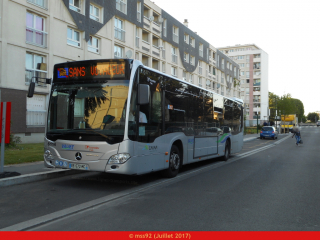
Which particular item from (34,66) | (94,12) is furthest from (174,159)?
(94,12)

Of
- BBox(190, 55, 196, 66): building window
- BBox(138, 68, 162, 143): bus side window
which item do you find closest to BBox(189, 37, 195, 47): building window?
BBox(190, 55, 196, 66): building window

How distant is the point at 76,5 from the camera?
24.7 m

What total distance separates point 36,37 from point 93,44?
572cm

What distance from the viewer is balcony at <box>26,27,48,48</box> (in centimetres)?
2083

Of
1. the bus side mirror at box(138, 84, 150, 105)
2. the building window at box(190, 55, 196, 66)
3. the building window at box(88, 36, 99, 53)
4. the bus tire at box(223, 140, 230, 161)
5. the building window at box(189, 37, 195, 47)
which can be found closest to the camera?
the bus side mirror at box(138, 84, 150, 105)

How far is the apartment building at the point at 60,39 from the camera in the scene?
19797 mm

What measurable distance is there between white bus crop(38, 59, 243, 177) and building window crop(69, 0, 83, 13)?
18537mm

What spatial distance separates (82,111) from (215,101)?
6.53 meters

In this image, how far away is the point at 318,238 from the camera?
13.4ft

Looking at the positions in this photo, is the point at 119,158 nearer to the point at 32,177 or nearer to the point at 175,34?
the point at 32,177

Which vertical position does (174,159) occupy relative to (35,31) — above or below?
below

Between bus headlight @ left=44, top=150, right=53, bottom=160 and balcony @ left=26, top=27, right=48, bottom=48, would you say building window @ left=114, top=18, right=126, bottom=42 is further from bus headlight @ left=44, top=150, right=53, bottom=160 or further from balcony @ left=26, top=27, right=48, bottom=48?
bus headlight @ left=44, top=150, right=53, bottom=160

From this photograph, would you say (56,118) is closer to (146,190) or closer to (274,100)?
(146,190)

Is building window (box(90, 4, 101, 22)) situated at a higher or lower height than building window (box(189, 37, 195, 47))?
lower
